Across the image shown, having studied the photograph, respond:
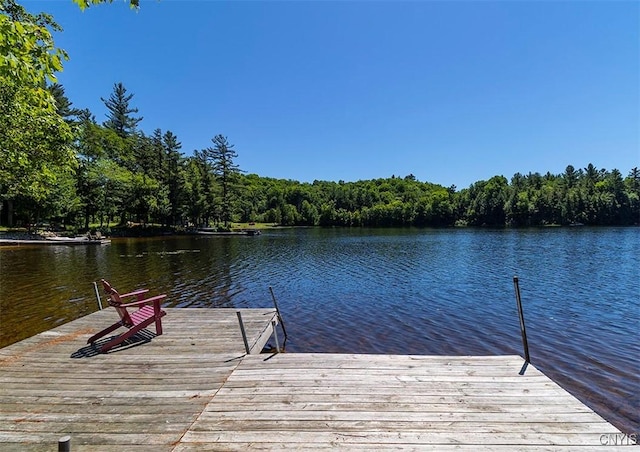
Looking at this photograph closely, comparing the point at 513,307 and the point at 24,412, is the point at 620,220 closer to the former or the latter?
the point at 513,307

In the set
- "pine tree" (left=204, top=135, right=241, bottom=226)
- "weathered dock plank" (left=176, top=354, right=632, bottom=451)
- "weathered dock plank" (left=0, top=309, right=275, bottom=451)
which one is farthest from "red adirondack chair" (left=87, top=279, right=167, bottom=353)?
"pine tree" (left=204, top=135, right=241, bottom=226)

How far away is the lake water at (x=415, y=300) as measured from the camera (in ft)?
30.3

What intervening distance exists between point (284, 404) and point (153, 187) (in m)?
60.7

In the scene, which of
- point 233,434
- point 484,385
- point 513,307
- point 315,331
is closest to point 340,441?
point 233,434

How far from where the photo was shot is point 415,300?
1548cm

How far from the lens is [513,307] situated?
1398 cm

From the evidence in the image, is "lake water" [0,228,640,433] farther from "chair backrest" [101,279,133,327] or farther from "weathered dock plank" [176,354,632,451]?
"chair backrest" [101,279,133,327]

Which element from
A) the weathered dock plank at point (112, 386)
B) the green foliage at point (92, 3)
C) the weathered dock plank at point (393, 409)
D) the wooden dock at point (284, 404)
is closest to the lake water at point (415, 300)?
the weathered dock plank at point (393, 409)

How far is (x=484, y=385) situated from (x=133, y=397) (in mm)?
4739

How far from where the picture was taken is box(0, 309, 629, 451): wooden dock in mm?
3607

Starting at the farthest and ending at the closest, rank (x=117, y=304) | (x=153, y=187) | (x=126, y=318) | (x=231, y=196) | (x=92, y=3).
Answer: (x=231, y=196) → (x=153, y=187) → (x=126, y=318) → (x=117, y=304) → (x=92, y=3)

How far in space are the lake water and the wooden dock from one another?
3392 millimetres

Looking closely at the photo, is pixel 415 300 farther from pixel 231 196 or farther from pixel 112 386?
pixel 231 196

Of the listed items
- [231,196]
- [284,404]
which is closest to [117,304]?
[284,404]
